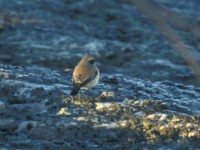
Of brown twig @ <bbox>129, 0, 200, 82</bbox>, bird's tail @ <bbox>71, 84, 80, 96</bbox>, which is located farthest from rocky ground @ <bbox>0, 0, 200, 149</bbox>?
brown twig @ <bbox>129, 0, 200, 82</bbox>

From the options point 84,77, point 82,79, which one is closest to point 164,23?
point 82,79

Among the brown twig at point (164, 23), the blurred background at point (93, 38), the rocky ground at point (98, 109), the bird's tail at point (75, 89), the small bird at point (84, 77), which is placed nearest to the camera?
the brown twig at point (164, 23)

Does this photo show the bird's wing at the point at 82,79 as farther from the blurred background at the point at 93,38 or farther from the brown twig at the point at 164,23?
the brown twig at the point at 164,23

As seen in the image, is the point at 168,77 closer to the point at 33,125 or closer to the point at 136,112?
the point at 136,112

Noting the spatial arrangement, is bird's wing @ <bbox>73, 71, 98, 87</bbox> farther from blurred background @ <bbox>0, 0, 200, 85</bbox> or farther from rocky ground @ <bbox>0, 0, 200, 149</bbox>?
blurred background @ <bbox>0, 0, 200, 85</bbox>

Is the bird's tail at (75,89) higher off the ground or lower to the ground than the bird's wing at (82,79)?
higher

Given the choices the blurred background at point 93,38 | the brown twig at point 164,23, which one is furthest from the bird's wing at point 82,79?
the brown twig at point 164,23

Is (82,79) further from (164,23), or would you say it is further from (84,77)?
(164,23)

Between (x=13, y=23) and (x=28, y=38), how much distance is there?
94cm

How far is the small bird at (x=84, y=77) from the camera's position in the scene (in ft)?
20.9

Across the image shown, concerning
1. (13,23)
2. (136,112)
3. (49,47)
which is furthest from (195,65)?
(13,23)

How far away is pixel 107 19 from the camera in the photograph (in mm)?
14297

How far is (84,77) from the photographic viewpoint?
6.76 metres

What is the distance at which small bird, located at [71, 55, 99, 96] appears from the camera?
6.37 meters
